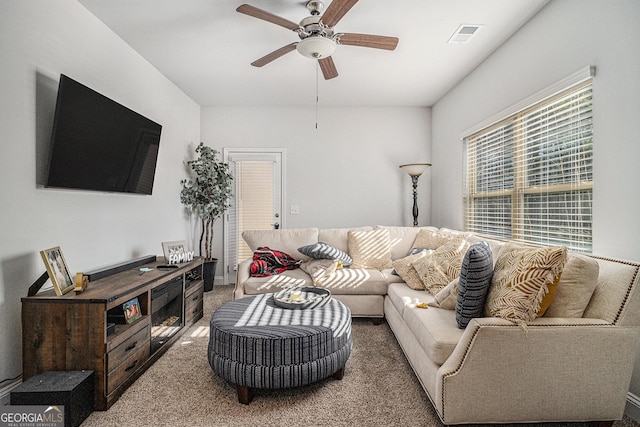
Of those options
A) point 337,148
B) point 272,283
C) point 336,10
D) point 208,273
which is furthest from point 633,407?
point 208,273

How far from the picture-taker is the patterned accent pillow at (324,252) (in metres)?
3.48

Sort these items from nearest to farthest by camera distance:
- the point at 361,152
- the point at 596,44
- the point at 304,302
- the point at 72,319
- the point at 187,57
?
the point at 72,319
the point at 596,44
the point at 304,302
the point at 187,57
the point at 361,152

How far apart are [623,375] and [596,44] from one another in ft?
6.17

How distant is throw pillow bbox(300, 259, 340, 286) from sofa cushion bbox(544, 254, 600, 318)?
1.98m

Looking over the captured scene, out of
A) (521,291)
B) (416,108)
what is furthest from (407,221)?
(521,291)

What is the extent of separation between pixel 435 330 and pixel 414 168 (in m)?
2.93

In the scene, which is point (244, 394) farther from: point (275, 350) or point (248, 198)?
point (248, 198)

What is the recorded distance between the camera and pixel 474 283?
180 centimetres

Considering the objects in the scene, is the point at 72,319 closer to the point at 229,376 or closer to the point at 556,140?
the point at 229,376

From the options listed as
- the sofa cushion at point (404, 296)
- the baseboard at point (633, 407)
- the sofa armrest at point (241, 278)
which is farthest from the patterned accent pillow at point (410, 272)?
the sofa armrest at point (241, 278)

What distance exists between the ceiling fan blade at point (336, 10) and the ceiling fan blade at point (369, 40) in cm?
15

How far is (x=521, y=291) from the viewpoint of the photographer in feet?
5.39

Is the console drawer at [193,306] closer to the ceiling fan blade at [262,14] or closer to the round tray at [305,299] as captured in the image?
the round tray at [305,299]

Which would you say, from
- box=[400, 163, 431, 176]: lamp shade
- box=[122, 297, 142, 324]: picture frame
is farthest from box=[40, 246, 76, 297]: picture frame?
Answer: box=[400, 163, 431, 176]: lamp shade
